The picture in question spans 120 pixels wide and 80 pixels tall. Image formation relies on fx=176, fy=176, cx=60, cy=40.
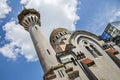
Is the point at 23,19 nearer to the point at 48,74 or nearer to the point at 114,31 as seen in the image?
the point at 48,74

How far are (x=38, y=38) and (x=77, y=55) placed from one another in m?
6.34

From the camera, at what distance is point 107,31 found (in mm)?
43562

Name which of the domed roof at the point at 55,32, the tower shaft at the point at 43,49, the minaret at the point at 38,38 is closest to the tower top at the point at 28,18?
the minaret at the point at 38,38

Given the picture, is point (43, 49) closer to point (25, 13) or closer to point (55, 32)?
point (25, 13)

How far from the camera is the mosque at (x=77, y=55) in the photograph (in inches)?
847

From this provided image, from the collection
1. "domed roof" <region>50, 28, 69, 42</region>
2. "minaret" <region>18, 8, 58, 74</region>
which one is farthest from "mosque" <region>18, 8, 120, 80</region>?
"domed roof" <region>50, 28, 69, 42</region>

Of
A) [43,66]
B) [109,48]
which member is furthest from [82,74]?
[109,48]

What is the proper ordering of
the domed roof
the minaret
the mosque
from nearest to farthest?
the mosque → the minaret → the domed roof

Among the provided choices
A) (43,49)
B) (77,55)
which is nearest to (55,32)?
(43,49)

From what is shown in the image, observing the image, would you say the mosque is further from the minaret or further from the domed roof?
the domed roof

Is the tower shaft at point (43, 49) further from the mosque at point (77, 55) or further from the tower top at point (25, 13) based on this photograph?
the tower top at point (25, 13)

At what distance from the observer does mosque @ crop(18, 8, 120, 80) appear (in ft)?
70.6

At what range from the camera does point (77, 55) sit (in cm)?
2445

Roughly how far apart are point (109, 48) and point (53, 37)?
43.6 ft
